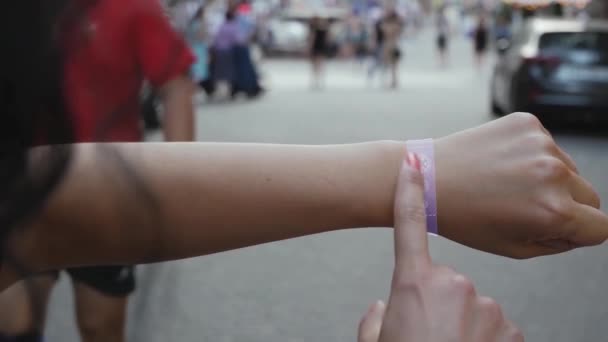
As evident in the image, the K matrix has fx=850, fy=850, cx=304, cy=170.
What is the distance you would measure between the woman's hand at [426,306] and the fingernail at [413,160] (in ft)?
Result: 0.26

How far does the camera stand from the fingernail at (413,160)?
107 cm

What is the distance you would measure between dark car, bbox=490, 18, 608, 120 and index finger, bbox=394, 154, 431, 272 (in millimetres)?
9254

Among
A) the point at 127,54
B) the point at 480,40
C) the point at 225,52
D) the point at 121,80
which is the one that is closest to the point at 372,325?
the point at 121,80

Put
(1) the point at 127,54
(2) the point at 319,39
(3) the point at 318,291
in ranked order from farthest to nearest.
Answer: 1. (2) the point at 319,39
2. (3) the point at 318,291
3. (1) the point at 127,54

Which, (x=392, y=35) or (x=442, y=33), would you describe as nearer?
(x=392, y=35)

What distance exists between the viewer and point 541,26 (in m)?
10.9

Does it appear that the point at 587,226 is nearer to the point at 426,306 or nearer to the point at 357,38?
the point at 426,306

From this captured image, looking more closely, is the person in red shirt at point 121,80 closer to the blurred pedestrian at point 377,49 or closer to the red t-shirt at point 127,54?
the red t-shirt at point 127,54

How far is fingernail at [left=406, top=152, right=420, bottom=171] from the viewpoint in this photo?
107 centimetres

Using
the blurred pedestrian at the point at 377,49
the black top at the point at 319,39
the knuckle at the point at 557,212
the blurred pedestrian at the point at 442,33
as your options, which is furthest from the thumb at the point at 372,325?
the blurred pedestrian at the point at 442,33

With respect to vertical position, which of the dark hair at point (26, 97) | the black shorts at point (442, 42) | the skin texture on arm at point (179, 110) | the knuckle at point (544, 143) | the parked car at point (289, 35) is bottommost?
the parked car at point (289, 35)

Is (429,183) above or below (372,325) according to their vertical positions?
above

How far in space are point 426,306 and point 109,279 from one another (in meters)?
1.63

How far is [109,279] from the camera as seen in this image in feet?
7.89
